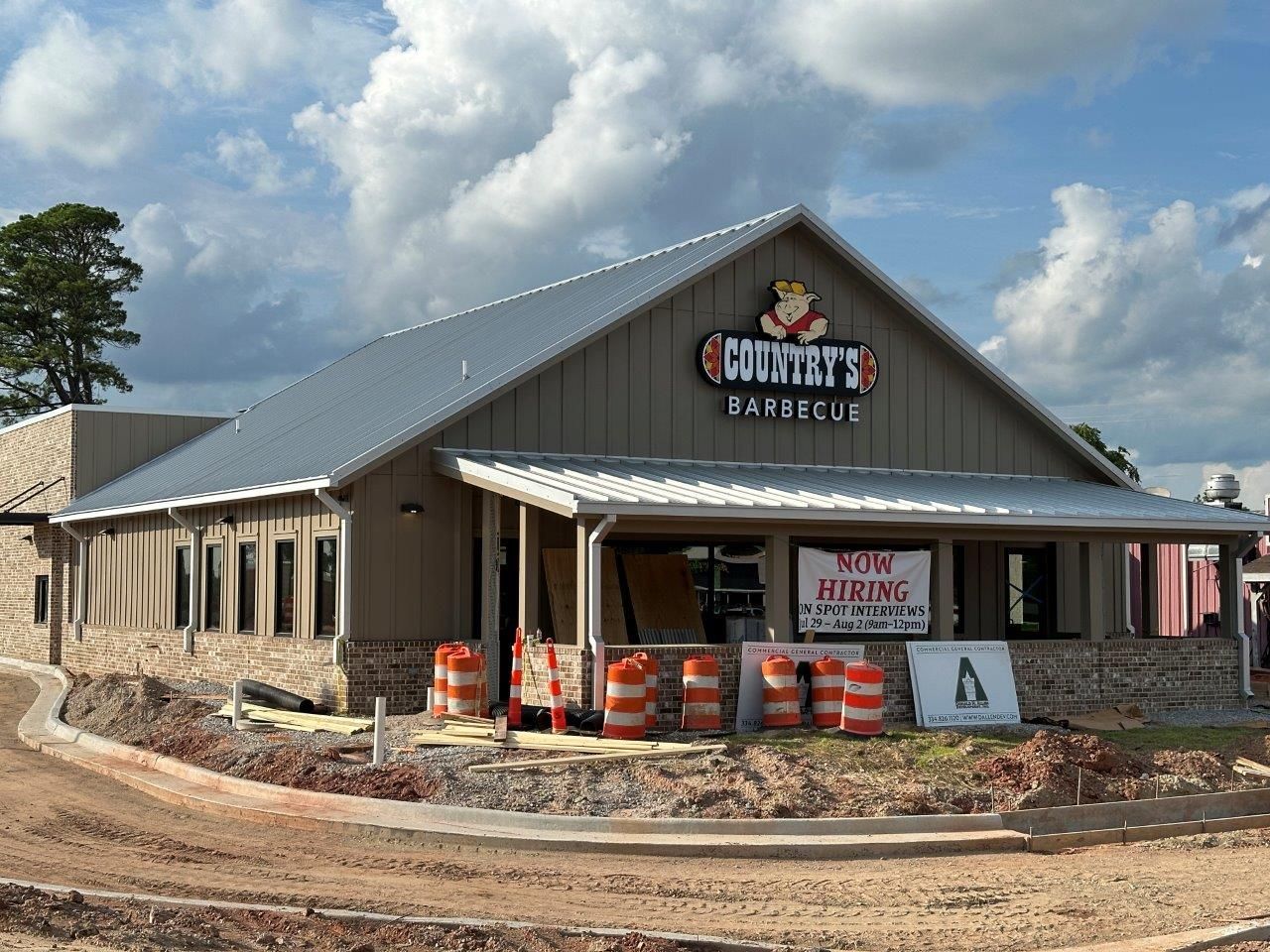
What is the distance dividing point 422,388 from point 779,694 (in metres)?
9.49

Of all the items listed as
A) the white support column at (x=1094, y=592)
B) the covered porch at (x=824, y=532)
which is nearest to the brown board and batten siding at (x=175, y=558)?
the covered porch at (x=824, y=532)

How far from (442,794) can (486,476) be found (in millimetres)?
5958

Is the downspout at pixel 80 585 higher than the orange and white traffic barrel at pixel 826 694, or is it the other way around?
the downspout at pixel 80 585

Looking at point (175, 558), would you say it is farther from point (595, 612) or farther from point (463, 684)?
point (595, 612)

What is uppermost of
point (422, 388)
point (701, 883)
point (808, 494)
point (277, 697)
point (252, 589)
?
point (422, 388)

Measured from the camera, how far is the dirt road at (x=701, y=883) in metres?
10.7

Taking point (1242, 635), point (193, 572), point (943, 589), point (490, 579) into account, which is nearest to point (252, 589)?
point (193, 572)

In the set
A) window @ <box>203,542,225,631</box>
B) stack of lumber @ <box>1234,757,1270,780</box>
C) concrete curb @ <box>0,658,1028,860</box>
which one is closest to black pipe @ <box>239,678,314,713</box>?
window @ <box>203,542,225,631</box>

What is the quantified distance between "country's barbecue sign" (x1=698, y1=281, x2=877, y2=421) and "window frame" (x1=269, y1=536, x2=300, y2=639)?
21.8 ft

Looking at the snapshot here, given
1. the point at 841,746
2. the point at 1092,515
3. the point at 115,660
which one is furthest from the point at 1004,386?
the point at 115,660

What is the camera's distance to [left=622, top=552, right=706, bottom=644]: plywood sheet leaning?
23094 millimetres

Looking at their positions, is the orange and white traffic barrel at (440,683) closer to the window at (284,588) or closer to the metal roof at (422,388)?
the metal roof at (422,388)

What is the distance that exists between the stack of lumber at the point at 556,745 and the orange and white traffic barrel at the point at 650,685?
2.80 ft

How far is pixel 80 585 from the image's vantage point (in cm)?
3216
